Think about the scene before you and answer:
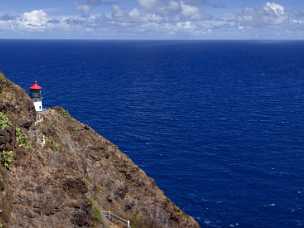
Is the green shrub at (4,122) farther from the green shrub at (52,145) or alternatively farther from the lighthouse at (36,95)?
the lighthouse at (36,95)

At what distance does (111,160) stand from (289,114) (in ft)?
301

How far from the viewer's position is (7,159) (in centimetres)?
4381

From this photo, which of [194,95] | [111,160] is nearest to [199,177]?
[111,160]

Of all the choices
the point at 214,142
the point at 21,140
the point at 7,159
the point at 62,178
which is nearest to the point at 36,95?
the point at 21,140

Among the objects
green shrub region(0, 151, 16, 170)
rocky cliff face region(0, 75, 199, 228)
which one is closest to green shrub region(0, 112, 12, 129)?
rocky cliff face region(0, 75, 199, 228)

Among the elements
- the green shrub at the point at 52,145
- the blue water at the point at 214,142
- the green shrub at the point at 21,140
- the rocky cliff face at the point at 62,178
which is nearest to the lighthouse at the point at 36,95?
the rocky cliff face at the point at 62,178

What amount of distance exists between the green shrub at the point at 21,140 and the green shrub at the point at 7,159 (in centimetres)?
238

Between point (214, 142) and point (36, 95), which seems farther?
point (214, 142)

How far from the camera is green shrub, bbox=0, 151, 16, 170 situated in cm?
4362

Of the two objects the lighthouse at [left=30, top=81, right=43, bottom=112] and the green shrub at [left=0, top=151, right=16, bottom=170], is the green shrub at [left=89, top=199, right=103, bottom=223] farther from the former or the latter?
the lighthouse at [left=30, top=81, right=43, bottom=112]

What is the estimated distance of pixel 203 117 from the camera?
5374 inches

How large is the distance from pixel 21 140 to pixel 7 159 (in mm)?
3763

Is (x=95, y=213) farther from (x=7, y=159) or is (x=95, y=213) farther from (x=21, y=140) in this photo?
(x=21, y=140)

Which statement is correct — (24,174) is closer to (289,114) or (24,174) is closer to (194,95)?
(289,114)
